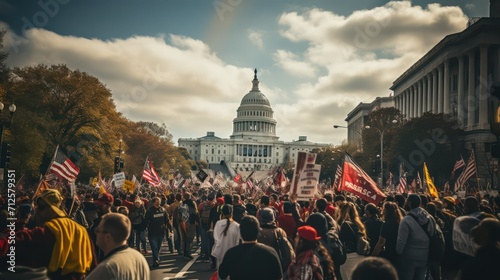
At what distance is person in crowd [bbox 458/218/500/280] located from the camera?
4055 mm

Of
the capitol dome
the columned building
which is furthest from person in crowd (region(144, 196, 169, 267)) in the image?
the capitol dome

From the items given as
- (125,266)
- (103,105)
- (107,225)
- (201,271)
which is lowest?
(201,271)

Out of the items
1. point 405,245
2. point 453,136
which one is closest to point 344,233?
point 405,245

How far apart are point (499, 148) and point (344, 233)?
4.40m

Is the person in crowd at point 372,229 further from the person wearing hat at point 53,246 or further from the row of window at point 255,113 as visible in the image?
the row of window at point 255,113

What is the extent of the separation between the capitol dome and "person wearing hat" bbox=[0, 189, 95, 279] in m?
187

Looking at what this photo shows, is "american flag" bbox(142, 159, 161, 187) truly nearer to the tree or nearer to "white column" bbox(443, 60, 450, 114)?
the tree

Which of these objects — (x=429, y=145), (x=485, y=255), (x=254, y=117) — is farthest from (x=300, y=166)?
(x=254, y=117)

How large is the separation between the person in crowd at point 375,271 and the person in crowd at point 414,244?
4623mm

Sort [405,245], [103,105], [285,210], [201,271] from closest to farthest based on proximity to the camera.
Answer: [405,245] → [285,210] → [201,271] → [103,105]

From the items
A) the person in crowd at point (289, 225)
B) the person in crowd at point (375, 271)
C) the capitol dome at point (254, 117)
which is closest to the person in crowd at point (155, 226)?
the person in crowd at point (289, 225)

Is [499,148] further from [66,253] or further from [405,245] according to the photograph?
[66,253]

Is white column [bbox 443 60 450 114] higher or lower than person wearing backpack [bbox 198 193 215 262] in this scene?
higher

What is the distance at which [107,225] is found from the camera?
4.21 metres
